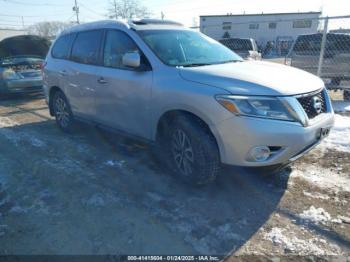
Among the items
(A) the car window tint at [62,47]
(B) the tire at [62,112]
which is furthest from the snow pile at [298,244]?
(A) the car window tint at [62,47]

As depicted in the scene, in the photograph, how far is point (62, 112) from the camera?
5.90 metres

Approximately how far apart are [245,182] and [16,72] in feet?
26.5

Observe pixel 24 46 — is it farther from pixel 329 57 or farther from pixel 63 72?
pixel 329 57

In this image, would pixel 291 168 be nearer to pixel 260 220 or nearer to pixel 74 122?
pixel 260 220

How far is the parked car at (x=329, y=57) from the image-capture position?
7902 mm

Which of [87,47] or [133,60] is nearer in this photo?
[133,60]

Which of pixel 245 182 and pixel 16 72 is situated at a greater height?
pixel 16 72

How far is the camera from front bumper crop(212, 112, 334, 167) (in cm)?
290

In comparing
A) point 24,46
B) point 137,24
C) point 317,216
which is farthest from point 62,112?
point 24,46

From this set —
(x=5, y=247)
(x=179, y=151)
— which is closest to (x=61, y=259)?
(x=5, y=247)

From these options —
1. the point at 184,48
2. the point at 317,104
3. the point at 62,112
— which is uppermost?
the point at 184,48

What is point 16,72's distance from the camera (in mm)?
9156

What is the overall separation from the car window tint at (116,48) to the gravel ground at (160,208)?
136 cm

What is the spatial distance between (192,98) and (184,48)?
115cm
